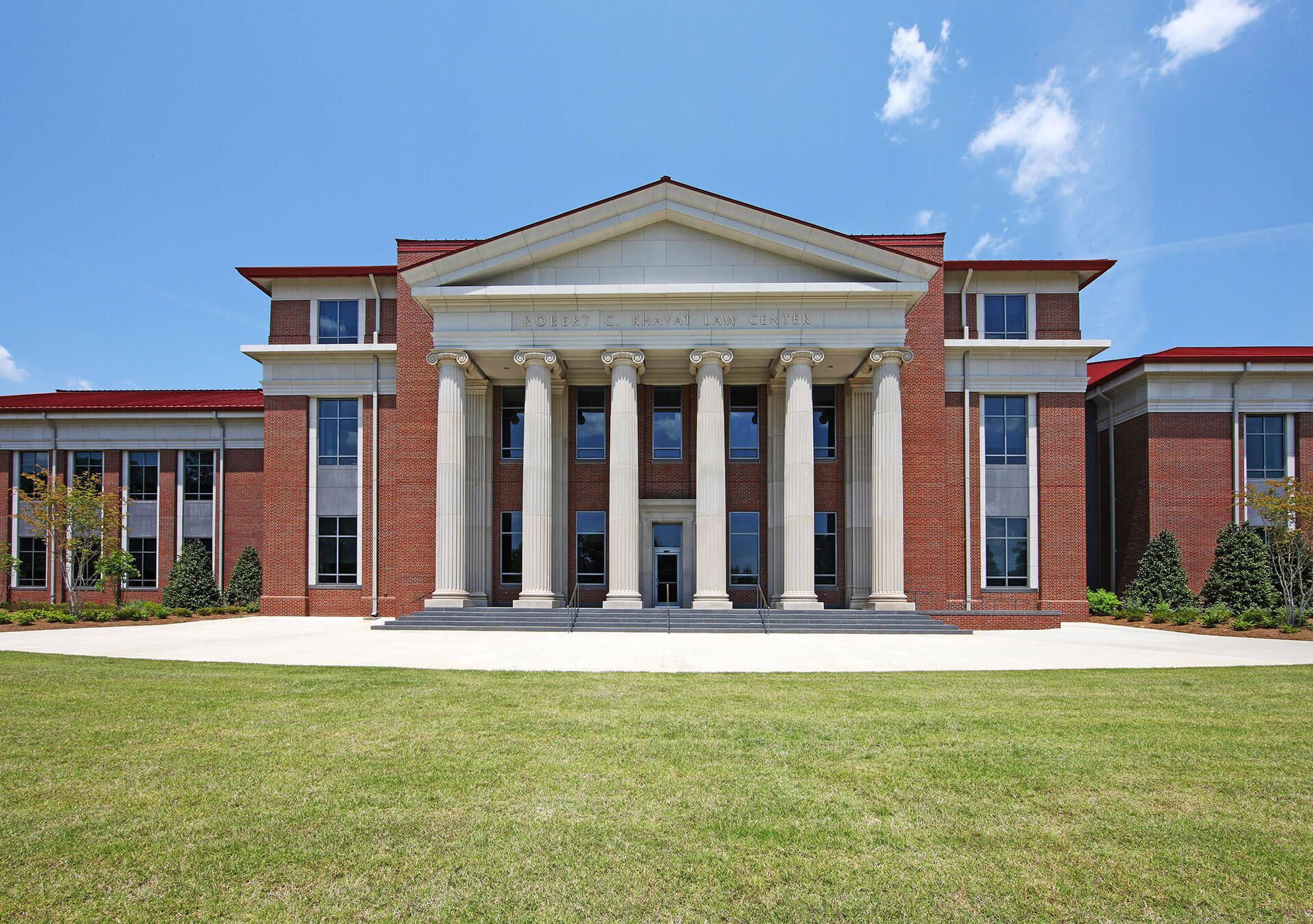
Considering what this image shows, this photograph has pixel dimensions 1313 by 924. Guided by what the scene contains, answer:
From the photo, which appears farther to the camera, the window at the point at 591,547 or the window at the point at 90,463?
the window at the point at 90,463

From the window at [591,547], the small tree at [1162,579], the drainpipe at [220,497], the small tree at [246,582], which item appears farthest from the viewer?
the drainpipe at [220,497]

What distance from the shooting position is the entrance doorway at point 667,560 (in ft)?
105

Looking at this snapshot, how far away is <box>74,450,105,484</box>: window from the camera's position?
38.3m

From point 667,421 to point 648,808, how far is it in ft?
86.1

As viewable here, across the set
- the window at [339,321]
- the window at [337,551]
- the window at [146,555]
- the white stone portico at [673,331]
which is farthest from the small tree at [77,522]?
the white stone portico at [673,331]

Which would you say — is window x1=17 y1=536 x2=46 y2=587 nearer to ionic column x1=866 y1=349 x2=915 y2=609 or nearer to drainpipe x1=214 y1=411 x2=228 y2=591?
drainpipe x1=214 y1=411 x2=228 y2=591

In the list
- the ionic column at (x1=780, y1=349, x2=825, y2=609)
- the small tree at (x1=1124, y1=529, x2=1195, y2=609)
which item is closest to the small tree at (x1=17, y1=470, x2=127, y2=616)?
the ionic column at (x1=780, y1=349, x2=825, y2=609)

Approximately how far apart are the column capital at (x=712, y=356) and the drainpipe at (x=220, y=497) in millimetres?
23429

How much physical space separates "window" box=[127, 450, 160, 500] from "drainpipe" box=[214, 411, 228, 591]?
123 inches

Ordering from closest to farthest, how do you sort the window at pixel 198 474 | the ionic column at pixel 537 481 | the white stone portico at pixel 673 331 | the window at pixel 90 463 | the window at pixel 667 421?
the white stone portico at pixel 673 331, the ionic column at pixel 537 481, the window at pixel 667 421, the window at pixel 198 474, the window at pixel 90 463

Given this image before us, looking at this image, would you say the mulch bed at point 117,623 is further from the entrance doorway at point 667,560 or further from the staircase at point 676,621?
the entrance doorway at point 667,560

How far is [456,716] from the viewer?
10.2 metres

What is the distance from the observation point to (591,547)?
32.1 meters

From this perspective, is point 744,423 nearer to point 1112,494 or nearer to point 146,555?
point 1112,494
